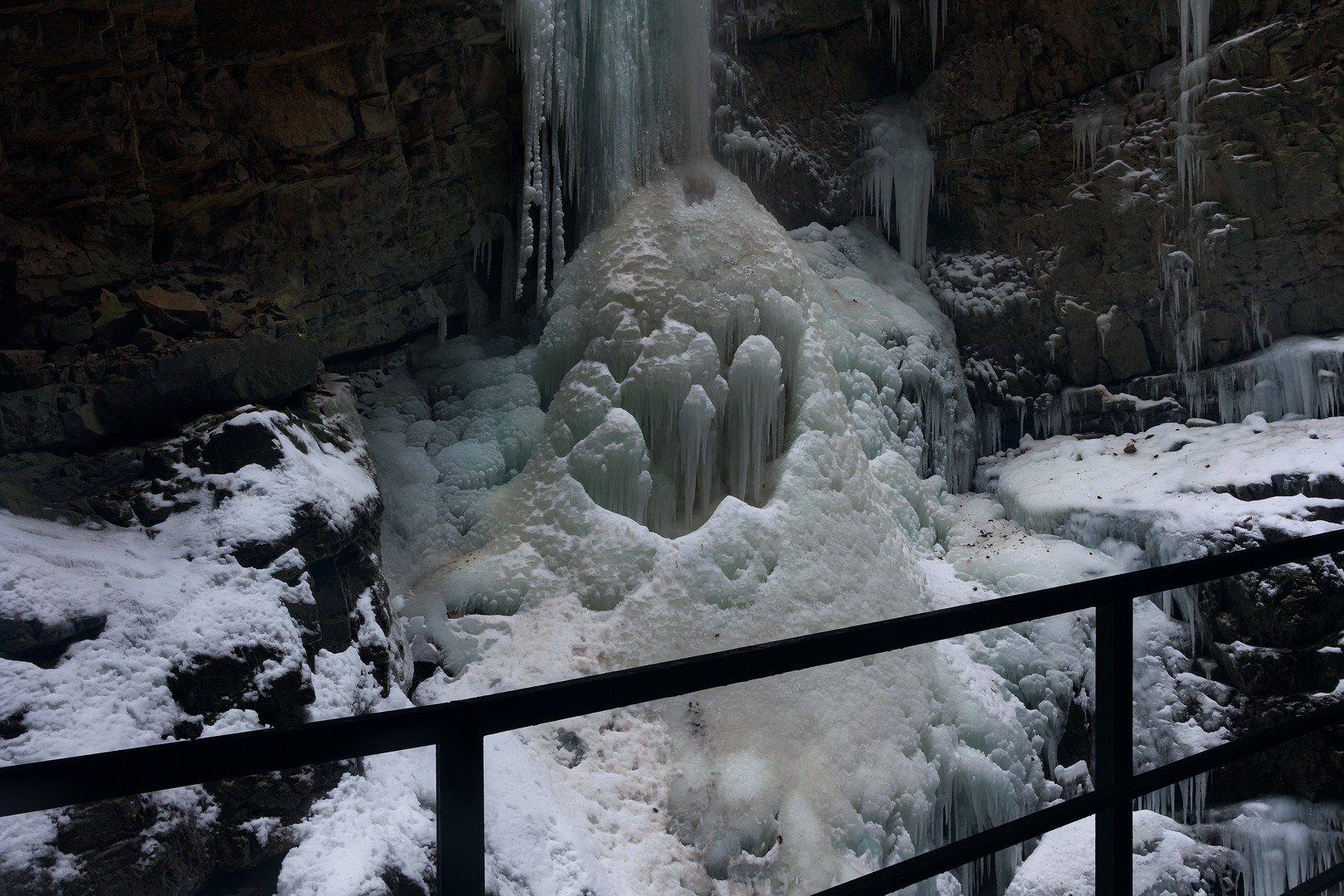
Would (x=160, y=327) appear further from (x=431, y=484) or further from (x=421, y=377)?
(x=421, y=377)

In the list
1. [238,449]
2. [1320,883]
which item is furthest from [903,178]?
[1320,883]

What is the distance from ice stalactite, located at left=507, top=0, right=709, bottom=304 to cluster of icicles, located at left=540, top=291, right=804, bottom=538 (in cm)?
73

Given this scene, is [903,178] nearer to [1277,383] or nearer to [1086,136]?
[1086,136]

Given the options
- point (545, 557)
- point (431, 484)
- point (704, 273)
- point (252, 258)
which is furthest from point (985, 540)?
point (252, 258)

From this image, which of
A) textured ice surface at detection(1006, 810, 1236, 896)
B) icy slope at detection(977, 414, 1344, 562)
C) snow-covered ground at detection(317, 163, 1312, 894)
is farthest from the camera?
icy slope at detection(977, 414, 1344, 562)

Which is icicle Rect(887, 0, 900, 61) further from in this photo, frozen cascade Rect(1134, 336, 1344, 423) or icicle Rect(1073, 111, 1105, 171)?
frozen cascade Rect(1134, 336, 1344, 423)

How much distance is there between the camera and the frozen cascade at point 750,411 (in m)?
5.62

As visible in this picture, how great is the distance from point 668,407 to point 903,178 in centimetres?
406

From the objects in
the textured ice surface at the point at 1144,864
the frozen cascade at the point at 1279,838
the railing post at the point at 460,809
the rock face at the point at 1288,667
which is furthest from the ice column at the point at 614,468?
the railing post at the point at 460,809

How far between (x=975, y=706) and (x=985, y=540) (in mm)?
1734

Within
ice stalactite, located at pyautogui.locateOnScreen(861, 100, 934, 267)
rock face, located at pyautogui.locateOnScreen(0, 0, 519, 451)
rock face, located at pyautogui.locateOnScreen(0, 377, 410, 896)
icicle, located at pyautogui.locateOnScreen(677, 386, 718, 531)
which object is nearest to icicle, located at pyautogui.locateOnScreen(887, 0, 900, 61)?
ice stalactite, located at pyautogui.locateOnScreen(861, 100, 934, 267)

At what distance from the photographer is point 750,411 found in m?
5.67

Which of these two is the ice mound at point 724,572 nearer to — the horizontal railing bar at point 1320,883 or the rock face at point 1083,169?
the rock face at point 1083,169

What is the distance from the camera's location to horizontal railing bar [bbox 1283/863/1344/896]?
51.8 inches
